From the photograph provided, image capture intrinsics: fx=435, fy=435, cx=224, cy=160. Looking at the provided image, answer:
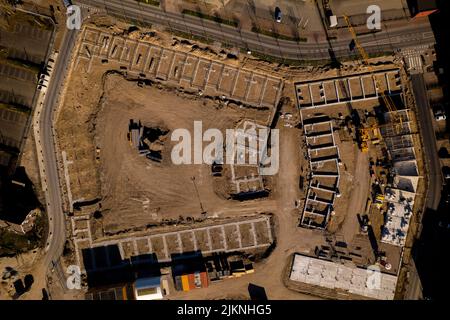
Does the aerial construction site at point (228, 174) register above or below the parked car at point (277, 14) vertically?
below

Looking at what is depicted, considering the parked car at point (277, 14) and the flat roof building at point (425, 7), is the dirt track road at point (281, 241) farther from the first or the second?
the flat roof building at point (425, 7)

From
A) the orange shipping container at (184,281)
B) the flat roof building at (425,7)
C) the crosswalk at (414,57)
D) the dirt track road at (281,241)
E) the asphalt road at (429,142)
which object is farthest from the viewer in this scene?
the dirt track road at (281,241)

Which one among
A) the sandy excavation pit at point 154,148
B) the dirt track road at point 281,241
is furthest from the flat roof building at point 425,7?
the sandy excavation pit at point 154,148

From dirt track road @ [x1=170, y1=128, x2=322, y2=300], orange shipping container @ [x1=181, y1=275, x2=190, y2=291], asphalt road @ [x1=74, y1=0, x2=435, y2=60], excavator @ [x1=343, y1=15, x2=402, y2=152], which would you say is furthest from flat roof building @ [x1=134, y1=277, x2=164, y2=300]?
asphalt road @ [x1=74, y1=0, x2=435, y2=60]

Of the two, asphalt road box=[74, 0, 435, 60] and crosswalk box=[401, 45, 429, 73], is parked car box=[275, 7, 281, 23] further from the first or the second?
crosswalk box=[401, 45, 429, 73]

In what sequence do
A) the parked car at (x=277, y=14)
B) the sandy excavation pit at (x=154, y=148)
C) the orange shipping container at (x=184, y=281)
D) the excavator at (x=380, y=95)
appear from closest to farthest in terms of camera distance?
the excavator at (x=380, y=95) → the orange shipping container at (x=184, y=281) → the parked car at (x=277, y=14) → the sandy excavation pit at (x=154, y=148)
